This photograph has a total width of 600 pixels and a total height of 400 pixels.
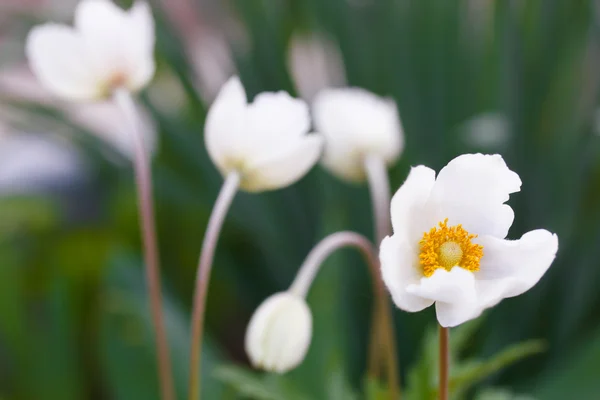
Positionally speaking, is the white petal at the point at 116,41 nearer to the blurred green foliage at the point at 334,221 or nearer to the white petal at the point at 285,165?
the white petal at the point at 285,165

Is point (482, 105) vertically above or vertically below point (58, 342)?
above

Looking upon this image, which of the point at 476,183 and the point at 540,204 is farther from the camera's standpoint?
the point at 540,204

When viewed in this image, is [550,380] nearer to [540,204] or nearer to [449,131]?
[540,204]

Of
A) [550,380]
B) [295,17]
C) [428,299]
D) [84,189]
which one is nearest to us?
[428,299]

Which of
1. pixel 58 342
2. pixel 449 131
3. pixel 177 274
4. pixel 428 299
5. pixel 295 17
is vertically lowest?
pixel 428 299

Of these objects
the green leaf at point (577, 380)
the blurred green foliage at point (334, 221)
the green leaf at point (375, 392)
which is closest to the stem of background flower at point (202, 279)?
the green leaf at point (375, 392)

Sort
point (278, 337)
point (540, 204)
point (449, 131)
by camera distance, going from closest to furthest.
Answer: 1. point (278, 337)
2. point (540, 204)
3. point (449, 131)

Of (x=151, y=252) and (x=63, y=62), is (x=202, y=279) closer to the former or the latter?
(x=151, y=252)

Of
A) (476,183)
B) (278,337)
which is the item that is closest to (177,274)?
(278,337)

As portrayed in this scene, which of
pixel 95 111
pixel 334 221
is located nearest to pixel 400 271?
pixel 334 221
